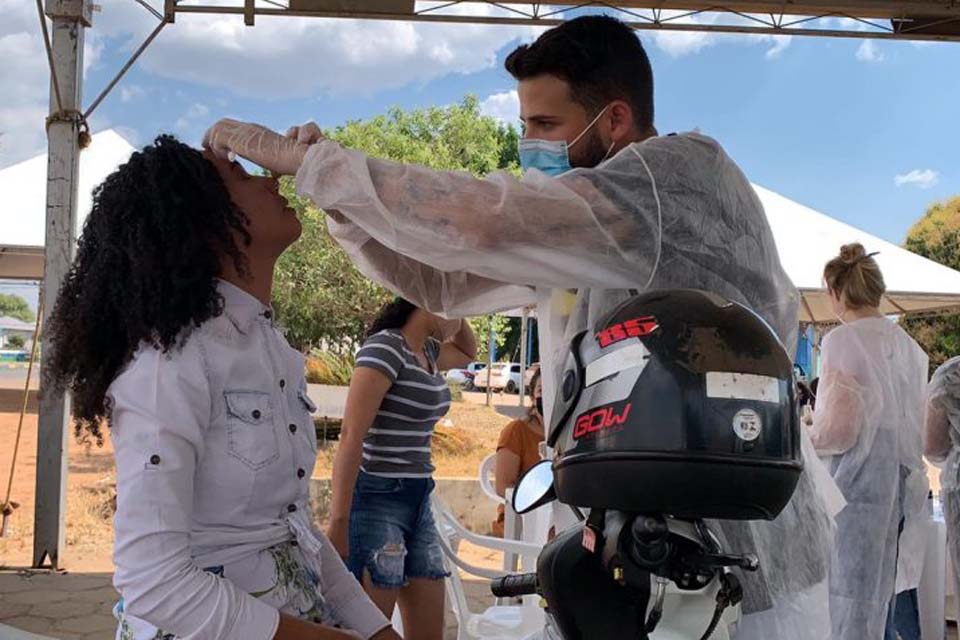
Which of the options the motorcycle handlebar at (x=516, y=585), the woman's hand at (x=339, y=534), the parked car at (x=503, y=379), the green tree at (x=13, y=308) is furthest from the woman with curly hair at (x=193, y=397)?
the green tree at (x=13, y=308)

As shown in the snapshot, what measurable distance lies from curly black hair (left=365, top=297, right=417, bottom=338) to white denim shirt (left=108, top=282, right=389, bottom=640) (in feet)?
4.96

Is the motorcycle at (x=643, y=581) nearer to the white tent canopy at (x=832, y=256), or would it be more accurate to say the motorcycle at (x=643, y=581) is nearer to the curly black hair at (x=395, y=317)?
the curly black hair at (x=395, y=317)

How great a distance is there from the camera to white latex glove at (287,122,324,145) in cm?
157

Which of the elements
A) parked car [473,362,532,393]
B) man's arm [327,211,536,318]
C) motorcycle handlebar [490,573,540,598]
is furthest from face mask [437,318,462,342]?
parked car [473,362,532,393]

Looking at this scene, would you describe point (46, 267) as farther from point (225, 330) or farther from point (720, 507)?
point (720, 507)

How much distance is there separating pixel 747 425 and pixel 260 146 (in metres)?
0.97

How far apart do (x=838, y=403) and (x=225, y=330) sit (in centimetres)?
318

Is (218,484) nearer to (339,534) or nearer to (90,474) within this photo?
(339,534)

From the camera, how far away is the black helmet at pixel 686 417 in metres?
1.02

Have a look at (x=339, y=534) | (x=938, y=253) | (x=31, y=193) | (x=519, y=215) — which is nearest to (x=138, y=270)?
(x=519, y=215)

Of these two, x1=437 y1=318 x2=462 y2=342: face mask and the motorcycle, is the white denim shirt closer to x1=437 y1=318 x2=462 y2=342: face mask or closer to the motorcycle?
the motorcycle

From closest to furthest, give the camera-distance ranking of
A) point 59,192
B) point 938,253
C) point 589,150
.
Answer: point 589,150
point 59,192
point 938,253

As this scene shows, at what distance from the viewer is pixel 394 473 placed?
10.0 feet

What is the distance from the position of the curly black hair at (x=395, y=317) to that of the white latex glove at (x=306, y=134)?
153 centimetres
